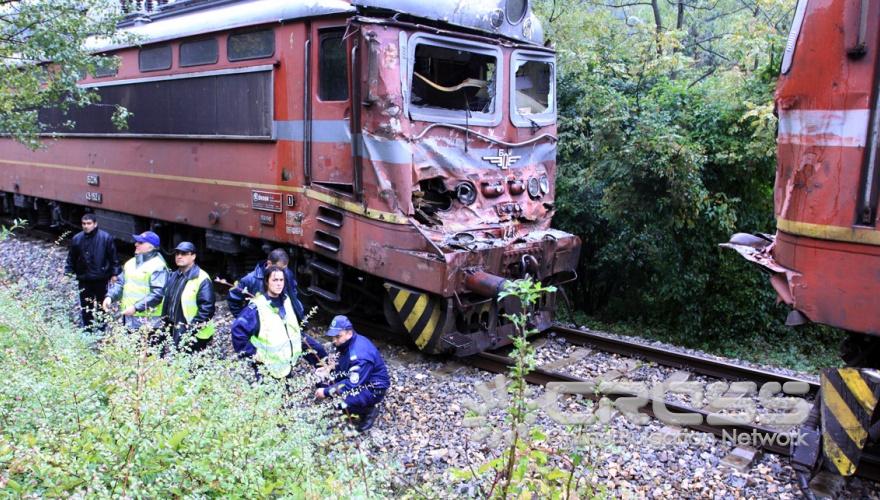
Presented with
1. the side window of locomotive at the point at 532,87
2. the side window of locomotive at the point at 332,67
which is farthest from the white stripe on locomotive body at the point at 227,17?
the side window of locomotive at the point at 532,87

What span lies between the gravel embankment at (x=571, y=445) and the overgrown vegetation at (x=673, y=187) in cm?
314

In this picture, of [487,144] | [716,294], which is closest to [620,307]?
[716,294]

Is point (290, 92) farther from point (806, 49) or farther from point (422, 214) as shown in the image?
point (806, 49)

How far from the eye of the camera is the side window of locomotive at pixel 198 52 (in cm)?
817

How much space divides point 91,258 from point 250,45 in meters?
2.81

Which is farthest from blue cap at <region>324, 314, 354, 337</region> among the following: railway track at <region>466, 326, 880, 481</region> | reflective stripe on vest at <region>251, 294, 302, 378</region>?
railway track at <region>466, 326, 880, 481</region>

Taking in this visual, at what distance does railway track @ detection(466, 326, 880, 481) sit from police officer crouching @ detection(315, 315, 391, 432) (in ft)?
5.29

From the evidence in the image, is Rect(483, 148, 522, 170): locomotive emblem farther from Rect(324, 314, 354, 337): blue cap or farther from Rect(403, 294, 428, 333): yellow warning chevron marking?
Rect(324, 314, 354, 337): blue cap

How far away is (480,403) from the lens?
5781 mm

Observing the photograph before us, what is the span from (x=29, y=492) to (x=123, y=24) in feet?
30.5

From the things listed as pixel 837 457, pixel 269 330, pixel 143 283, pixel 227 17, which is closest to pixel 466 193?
pixel 269 330

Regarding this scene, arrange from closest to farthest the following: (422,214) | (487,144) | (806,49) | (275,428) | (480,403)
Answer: (806,49) → (275,428) → (480,403) → (422,214) → (487,144)

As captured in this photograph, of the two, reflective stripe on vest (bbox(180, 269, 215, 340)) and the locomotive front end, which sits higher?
the locomotive front end

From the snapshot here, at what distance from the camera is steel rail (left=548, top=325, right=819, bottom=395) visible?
6.11 metres
